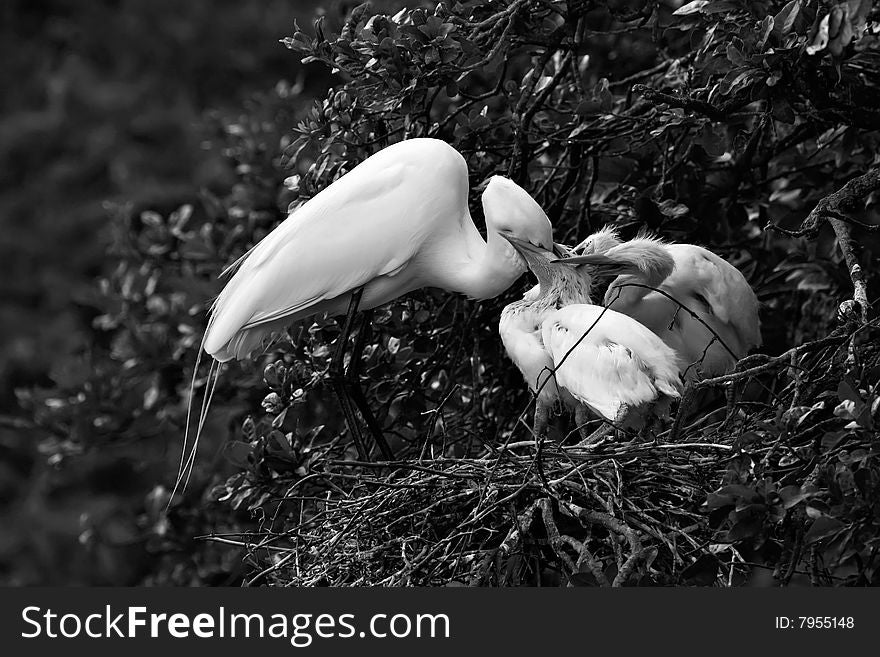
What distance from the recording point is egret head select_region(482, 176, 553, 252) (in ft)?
8.83

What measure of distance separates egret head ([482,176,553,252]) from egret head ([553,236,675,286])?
0.08m

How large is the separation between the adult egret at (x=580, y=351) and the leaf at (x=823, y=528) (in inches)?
27.6

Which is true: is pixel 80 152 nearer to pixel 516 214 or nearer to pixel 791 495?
pixel 516 214

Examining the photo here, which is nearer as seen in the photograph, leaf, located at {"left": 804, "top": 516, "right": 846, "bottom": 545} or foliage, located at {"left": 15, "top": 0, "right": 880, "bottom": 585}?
leaf, located at {"left": 804, "top": 516, "right": 846, "bottom": 545}

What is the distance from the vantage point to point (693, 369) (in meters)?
3.03

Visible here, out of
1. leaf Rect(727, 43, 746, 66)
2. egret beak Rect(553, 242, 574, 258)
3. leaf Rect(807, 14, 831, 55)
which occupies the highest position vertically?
leaf Rect(807, 14, 831, 55)

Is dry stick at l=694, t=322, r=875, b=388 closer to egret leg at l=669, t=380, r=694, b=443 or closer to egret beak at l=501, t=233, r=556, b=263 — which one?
egret leg at l=669, t=380, r=694, b=443

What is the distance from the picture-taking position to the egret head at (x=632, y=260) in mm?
2783

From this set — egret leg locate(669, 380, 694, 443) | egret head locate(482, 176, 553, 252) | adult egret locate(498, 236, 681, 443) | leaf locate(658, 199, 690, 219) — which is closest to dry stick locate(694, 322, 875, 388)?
egret leg locate(669, 380, 694, 443)

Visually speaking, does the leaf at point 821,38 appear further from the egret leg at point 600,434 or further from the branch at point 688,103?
the egret leg at point 600,434

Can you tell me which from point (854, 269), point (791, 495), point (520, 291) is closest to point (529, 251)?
point (520, 291)

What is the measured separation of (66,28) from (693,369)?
273 inches

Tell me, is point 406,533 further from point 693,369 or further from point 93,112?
point 93,112

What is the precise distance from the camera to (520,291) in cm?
341
